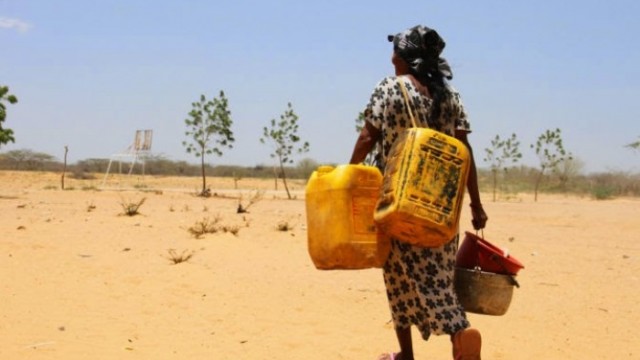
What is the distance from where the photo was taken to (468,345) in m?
3.14

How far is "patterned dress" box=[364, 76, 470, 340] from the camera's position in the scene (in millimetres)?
3244

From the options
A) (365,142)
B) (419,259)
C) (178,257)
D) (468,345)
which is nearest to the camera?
(468,345)

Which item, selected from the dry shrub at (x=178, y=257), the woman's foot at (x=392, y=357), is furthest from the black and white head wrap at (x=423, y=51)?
the dry shrub at (x=178, y=257)

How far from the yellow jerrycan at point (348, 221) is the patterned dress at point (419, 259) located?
7.5 inches

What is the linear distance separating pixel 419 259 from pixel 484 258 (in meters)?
0.54

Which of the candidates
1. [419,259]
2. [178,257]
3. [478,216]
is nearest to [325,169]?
[419,259]

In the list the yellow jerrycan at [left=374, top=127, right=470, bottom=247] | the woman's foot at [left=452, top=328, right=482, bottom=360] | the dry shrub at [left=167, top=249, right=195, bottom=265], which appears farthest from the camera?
the dry shrub at [left=167, top=249, right=195, bottom=265]

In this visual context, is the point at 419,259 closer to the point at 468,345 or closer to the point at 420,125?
the point at 468,345

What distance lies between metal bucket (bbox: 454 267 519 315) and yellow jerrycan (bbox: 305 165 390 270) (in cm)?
60

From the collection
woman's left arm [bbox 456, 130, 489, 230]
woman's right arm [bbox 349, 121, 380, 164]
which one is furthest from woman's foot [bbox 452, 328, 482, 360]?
woman's right arm [bbox 349, 121, 380, 164]

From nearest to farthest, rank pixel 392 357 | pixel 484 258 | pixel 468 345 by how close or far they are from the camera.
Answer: pixel 468 345 → pixel 484 258 → pixel 392 357

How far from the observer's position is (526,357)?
183 inches

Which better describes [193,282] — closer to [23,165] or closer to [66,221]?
[66,221]

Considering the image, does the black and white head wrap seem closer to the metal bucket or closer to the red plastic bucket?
the red plastic bucket
